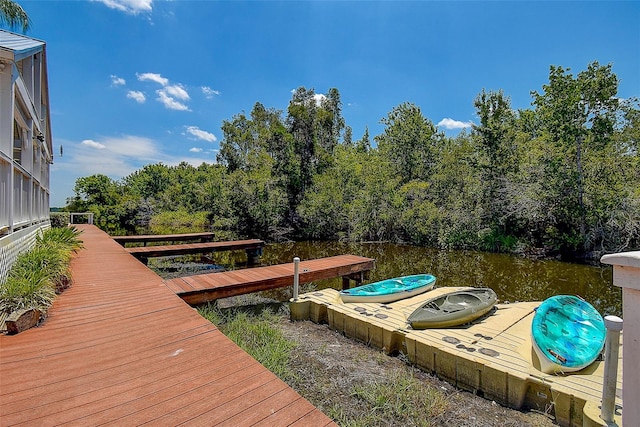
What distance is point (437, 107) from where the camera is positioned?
23.8 meters

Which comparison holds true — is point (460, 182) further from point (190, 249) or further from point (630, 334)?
point (630, 334)

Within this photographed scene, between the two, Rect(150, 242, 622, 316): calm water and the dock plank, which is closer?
Rect(150, 242, 622, 316): calm water

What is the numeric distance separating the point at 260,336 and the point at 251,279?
4.75 ft

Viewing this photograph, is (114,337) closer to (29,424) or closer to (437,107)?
(29,424)

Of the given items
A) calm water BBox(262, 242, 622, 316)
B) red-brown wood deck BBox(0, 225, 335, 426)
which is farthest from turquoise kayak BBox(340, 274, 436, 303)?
red-brown wood deck BBox(0, 225, 335, 426)

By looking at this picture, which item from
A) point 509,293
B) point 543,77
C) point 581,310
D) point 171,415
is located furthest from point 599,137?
point 171,415

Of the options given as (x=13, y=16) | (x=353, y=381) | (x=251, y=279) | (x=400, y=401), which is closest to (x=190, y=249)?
(x=251, y=279)

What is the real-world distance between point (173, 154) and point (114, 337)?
30.5 m

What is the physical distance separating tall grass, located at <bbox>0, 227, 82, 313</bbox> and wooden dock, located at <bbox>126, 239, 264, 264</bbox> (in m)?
4.26

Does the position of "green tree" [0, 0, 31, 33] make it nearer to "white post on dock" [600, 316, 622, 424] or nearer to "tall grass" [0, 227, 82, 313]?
"tall grass" [0, 227, 82, 313]

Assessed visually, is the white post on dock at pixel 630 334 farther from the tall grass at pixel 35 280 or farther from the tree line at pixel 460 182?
the tree line at pixel 460 182

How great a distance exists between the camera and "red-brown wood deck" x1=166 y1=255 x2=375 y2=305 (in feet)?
17.3

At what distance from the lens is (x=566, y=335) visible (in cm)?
383

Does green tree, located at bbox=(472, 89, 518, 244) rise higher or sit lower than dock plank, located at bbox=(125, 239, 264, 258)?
higher
